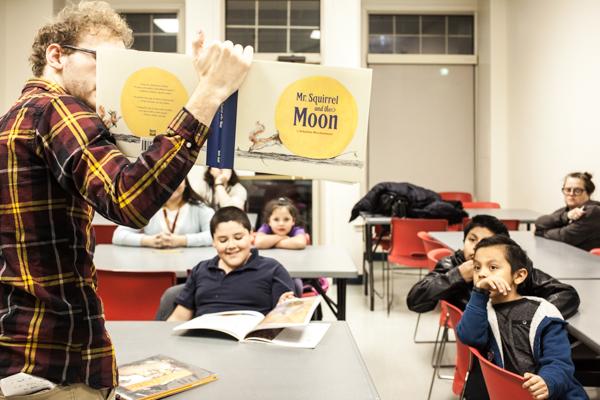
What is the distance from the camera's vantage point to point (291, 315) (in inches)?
67.4

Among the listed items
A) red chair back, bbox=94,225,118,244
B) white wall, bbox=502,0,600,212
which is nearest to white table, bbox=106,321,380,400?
red chair back, bbox=94,225,118,244

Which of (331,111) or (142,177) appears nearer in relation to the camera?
(142,177)

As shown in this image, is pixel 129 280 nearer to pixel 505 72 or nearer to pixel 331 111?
pixel 331 111

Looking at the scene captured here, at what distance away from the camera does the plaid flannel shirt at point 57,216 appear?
33.3 inches

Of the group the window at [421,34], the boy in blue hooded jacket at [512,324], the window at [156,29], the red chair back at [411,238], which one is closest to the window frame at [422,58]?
the window at [421,34]

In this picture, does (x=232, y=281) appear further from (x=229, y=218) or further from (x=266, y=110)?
(x=266, y=110)

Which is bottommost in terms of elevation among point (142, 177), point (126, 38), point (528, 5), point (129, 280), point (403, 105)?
point (129, 280)

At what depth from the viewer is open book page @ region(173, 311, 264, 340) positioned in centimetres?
167

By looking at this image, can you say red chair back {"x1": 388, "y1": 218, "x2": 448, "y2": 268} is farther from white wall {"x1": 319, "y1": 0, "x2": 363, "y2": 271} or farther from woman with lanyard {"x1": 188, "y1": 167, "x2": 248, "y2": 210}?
woman with lanyard {"x1": 188, "y1": 167, "x2": 248, "y2": 210}

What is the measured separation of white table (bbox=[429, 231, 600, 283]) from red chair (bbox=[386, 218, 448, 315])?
568 mm

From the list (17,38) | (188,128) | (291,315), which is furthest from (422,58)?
(188,128)

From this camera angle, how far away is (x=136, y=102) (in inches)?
41.7

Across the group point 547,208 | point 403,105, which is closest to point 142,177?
point 547,208

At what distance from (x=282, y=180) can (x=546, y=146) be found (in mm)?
2862
